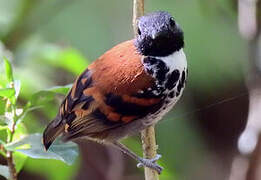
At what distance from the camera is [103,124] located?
2148mm

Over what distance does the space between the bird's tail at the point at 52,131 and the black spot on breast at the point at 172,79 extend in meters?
0.41

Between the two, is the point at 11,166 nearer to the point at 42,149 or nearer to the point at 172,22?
the point at 42,149

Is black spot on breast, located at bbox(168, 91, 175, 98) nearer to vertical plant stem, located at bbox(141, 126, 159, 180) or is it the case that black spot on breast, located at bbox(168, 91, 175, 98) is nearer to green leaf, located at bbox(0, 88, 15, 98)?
vertical plant stem, located at bbox(141, 126, 159, 180)

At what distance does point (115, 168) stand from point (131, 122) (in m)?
1.78

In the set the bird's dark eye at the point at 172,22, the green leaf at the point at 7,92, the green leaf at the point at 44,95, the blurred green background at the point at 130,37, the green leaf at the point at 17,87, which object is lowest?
the blurred green background at the point at 130,37

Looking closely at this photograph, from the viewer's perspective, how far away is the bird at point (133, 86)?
6.69ft

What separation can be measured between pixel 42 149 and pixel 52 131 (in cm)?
20

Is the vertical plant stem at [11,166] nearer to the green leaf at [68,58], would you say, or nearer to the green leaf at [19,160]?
the green leaf at [19,160]

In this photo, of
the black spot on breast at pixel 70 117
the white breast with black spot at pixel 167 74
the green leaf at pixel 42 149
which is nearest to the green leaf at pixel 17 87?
the green leaf at pixel 42 149

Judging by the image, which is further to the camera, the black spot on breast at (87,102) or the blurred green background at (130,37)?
the blurred green background at (130,37)

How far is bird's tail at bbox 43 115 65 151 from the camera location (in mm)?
1946

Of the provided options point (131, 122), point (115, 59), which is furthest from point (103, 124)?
point (115, 59)

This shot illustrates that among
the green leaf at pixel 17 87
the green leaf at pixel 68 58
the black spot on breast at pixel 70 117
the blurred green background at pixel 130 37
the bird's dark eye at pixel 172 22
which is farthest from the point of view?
the blurred green background at pixel 130 37

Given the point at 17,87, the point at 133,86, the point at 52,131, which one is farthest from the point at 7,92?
the point at 133,86
